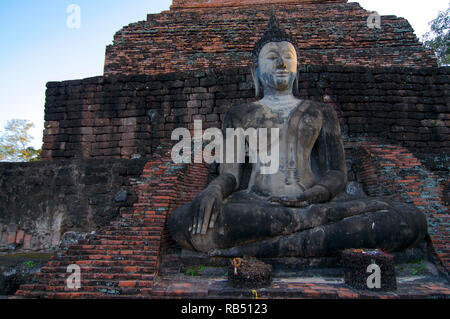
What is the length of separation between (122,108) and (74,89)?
3.30ft

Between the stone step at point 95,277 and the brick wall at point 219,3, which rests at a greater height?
the brick wall at point 219,3

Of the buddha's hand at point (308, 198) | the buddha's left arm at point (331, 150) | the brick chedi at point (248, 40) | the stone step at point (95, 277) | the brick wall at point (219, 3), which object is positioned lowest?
the stone step at point (95, 277)

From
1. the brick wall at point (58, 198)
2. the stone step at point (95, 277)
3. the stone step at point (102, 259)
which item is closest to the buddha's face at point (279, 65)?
the brick wall at point (58, 198)

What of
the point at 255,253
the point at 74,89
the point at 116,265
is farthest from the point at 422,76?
the point at 74,89

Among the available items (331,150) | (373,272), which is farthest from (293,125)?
(373,272)

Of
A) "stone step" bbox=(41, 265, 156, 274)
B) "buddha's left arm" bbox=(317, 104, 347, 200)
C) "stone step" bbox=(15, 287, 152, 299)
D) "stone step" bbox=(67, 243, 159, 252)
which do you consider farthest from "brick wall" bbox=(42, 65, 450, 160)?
"stone step" bbox=(15, 287, 152, 299)

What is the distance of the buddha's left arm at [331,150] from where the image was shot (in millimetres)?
3814

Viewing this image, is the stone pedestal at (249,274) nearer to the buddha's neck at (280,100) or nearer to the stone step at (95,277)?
the stone step at (95,277)

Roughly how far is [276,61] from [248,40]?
647 cm

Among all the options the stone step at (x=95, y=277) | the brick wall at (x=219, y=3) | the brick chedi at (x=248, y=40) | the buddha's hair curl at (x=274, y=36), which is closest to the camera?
the stone step at (x=95, y=277)

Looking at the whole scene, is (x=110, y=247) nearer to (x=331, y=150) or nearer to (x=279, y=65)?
(x=331, y=150)

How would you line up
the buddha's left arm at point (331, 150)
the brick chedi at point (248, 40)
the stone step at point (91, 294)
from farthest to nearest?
the brick chedi at point (248, 40) → the buddha's left arm at point (331, 150) → the stone step at point (91, 294)

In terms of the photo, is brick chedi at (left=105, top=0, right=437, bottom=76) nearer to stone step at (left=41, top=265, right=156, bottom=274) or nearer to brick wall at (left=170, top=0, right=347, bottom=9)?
brick wall at (left=170, top=0, right=347, bottom=9)

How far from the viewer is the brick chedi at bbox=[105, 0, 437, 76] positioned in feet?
30.9
